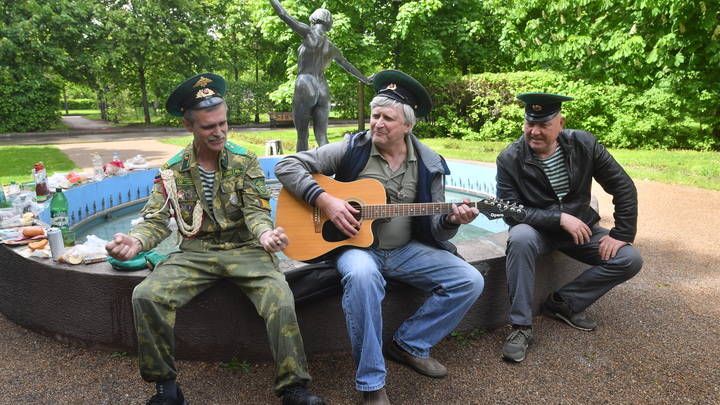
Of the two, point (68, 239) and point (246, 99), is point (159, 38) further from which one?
point (68, 239)

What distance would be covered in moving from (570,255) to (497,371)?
1.11 metres

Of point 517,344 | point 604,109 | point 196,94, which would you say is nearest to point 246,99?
point 604,109

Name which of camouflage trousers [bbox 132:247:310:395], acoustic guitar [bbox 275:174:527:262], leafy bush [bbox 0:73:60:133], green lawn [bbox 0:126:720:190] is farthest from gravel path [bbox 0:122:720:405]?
leafy bush [bbox 0:73:60:133]

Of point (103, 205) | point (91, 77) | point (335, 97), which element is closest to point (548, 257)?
point (103, 205)

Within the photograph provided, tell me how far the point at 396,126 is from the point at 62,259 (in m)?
2.21

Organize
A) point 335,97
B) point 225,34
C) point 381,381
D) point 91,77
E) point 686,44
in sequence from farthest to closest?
point 225,34, point 335,97, point 91,77, point 686,44, point 381,381

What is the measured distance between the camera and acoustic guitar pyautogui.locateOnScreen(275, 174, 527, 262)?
2934 mm

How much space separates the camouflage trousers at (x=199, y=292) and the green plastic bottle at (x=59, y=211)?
153 cm

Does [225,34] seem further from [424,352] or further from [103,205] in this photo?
[424,352]

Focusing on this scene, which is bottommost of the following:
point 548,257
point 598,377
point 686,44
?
point 598,377

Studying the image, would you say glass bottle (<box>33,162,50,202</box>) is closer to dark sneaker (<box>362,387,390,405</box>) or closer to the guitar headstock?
dark sneaker (<box>362,387,390,405</box>)

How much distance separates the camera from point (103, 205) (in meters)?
6.20

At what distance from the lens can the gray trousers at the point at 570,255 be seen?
124 inches

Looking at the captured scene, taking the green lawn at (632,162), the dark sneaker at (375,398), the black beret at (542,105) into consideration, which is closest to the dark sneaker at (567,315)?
the black beret at (542,105)
